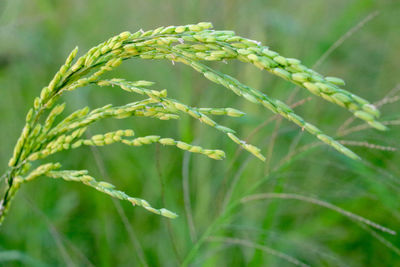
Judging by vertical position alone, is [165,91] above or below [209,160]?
below

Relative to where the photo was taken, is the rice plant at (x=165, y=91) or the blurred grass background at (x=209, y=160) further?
the blurred grass background at (x=209, y=160)

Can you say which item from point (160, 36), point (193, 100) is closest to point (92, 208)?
point (193, 100)

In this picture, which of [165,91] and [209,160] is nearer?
[165,91]

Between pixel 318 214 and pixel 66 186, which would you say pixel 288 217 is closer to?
pixel 318 214

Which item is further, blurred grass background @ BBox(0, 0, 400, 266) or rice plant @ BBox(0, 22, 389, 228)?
blurred grass background @ BBox(0, 0, 400, 266)
